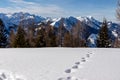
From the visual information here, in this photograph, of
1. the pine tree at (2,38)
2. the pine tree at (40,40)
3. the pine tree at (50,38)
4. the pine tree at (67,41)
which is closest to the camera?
the pine tree at (40,40)

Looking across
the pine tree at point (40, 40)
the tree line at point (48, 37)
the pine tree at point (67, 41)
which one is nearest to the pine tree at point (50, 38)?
the tree line at point (48, 37)

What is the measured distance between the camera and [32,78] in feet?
26.7

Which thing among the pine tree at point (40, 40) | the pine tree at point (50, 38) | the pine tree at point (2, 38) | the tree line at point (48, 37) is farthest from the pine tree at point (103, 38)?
the pine tree at point (2, 38)

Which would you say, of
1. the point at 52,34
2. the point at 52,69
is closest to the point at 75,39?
the point at 52,34

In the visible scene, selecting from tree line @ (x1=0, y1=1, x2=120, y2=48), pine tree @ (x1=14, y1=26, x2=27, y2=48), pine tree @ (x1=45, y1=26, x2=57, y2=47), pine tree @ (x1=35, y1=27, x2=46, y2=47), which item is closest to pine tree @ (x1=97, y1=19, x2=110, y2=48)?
tree line @ (x1=0, y1=1, x2=120, y2=48)

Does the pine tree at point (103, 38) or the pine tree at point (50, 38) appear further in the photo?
the pine tree at point (50, 38)

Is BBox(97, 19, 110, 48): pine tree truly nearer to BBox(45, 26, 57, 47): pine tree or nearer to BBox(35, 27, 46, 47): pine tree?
BBox(45, 26, 57, 47): pine tree

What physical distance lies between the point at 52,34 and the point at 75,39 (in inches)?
247

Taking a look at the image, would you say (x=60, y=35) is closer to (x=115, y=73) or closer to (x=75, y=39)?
(x=75, y=39)

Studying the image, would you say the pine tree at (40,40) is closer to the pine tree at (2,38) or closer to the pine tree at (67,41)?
the pine tree at (2,38)

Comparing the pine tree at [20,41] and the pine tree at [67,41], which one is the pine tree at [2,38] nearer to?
the pine tree at [20,41]

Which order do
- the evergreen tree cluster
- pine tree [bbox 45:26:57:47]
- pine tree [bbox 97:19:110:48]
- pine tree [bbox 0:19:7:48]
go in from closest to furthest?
the evergreen tree cluster → pine tree [bbox 97:19:110:48] → pine tree [bbox 0:19:7:48] → pine tree [bbox 45:26:57:47]

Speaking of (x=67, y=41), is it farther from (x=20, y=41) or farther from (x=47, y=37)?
(x=20, y=41)

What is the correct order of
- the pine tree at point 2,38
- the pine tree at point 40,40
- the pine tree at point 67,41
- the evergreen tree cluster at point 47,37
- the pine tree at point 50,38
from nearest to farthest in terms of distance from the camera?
the evergreen tree cluster at point 47,37 → the pine tree at point 40,40 → the pine tree at point 2,38 → the pine tree at point 50,38 → the pine tree at point 67,41
